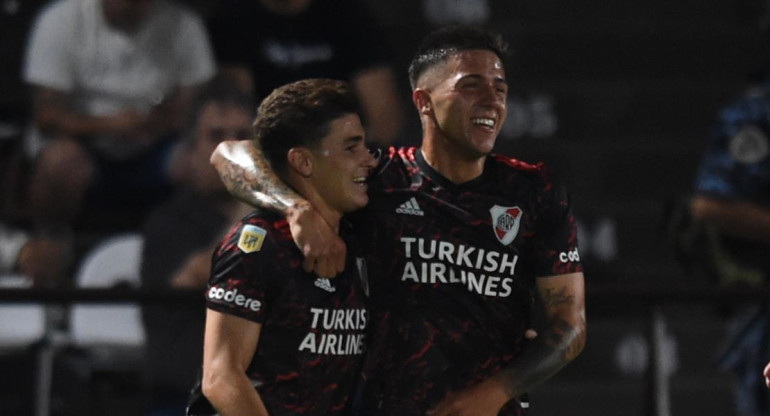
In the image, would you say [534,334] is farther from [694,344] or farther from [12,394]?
[694,344]

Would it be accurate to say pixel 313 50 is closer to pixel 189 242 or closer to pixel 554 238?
pixel 189 242

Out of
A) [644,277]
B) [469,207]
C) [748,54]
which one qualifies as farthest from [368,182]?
[748,54]

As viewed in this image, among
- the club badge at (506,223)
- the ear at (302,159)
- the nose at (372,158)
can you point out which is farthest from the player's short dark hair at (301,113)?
the club badge at (506,223)

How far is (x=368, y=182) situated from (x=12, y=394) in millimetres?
2678

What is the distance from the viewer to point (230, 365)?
393cm

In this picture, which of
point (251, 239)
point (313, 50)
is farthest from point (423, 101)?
point (313, 50)

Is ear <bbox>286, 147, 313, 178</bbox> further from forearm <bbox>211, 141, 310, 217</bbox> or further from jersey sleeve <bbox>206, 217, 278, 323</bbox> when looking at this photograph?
jersey sleeve <bbox>206, 217, 278, 323</bbox>

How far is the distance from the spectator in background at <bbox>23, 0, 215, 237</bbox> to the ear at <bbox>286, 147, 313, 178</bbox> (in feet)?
9.15

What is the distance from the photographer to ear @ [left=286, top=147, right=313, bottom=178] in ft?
13.7

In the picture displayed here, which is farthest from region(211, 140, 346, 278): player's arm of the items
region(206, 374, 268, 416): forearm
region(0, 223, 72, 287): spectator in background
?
region(0, 223, 72, 287): spectator in background

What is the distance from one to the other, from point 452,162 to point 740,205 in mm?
2378

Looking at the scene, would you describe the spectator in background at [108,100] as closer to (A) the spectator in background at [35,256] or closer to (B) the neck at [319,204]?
(A) the spectator in background at [35,256]

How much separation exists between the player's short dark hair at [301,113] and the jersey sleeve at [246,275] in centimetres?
25

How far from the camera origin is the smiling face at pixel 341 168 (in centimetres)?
415
